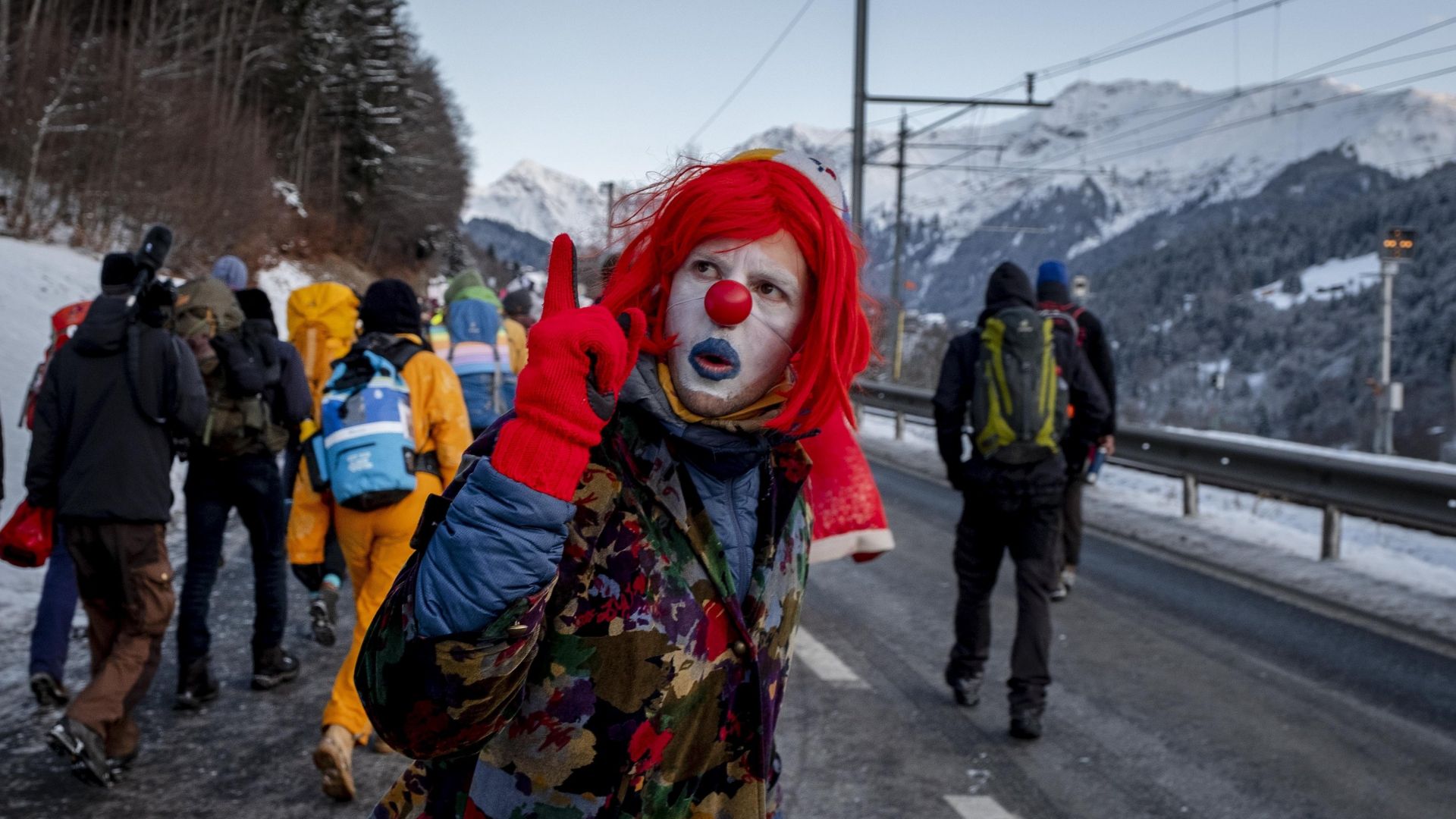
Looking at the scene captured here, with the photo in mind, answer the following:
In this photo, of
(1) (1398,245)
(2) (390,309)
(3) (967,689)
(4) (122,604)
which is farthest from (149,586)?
(1) (1398,245)

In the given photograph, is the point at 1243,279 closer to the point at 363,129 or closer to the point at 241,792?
the point at 363,129

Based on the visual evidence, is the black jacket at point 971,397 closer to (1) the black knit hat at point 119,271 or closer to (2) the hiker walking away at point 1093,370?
(2) the hiker walking away at point 1093,370

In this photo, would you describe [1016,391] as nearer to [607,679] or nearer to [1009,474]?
[1009,474]

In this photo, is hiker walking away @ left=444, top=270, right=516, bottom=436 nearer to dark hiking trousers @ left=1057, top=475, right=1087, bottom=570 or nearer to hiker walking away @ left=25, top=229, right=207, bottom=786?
hiker walking away @ left=25, top=229, right=207, bottom=786

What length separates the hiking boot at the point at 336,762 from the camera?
414 centimetres

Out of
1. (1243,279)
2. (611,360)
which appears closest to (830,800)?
(611,360)

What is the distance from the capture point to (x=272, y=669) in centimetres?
558

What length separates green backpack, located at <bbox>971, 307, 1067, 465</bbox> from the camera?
17.0 ft

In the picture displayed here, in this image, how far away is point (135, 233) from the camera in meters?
23.8

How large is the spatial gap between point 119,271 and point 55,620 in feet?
5.51

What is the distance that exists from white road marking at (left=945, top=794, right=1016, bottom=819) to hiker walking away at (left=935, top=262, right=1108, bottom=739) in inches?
28.4

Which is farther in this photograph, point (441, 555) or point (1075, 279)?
point (1075, 279)

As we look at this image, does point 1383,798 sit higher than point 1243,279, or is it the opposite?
point 1243,279

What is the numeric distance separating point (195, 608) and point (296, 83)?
137 ft
